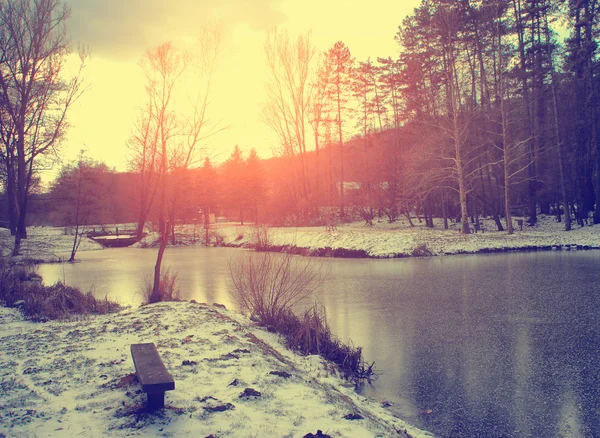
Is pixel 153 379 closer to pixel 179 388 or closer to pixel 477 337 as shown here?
pixel 179 388

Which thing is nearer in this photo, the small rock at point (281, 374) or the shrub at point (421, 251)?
the small rock at point (281, 374)

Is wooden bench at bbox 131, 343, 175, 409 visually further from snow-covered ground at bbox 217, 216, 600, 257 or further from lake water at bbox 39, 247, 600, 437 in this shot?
snow-covered ground at bbox 217, 216, 600, 257

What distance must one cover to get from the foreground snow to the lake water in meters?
0.81

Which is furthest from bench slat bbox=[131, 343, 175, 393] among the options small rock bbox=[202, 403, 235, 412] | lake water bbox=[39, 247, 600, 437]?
lake water bbox=[39, 247, 600, 437]

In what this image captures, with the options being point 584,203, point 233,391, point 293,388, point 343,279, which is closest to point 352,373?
point 293,388

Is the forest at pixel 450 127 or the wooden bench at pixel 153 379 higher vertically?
the forest at pixel 450 127

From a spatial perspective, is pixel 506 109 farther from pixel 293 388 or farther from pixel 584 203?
pixel 293 388

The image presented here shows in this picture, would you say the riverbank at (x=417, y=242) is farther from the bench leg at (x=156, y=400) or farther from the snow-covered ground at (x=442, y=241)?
the bench leg at (x=156, y=400)

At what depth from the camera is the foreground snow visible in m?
3.73

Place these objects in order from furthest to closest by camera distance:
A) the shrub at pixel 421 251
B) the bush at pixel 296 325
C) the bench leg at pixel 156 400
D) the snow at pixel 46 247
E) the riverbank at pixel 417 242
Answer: the snow at pixel 46 247, the riverbank at pixel 417 242, the shrub at pixel 421 251, the bush at pixel 296 325, the bench leg at pixel 156 400

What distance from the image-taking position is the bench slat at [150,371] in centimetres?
377

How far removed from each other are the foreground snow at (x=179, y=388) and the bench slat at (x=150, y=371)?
26cm

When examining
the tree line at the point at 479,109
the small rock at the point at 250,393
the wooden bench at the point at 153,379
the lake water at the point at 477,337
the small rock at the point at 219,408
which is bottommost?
the lake water at the point at 477,337

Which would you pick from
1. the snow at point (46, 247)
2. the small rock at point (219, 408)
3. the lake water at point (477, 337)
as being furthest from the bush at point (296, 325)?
the snow at point (46, 247)
